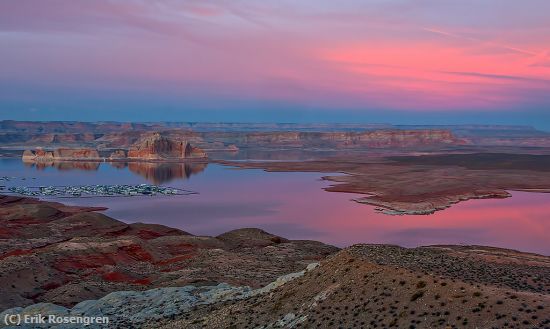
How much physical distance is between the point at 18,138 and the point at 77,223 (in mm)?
173901

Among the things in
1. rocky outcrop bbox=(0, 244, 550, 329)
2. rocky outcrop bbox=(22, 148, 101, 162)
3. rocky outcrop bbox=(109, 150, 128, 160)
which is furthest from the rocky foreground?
rocky outcrop bbox=(22, 148, 101, 162)

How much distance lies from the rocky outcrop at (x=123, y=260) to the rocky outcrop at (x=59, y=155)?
93.3 metres

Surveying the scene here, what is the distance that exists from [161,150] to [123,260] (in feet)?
346

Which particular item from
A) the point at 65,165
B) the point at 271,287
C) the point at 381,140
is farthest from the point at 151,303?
the point at 381,140

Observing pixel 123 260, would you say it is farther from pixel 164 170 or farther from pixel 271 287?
pixel 164 170

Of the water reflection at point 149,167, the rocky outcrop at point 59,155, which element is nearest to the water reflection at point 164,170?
the water reflection at point 149,167

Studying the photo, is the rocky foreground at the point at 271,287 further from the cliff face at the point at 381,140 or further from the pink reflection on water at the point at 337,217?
the cliff face at the point at 381,140

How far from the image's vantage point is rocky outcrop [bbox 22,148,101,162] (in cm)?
12925

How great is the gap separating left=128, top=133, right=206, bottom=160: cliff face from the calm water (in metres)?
47.6

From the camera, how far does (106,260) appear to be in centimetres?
2903

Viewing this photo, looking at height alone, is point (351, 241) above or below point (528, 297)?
below

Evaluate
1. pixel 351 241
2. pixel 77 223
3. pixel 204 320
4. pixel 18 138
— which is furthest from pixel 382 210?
pixel 18 138

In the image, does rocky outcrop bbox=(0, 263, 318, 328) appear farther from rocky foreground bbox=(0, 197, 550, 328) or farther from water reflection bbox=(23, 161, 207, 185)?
water reflection bbox=(23, 161, 207, 185)

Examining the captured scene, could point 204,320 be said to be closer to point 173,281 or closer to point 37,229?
point 173,281
